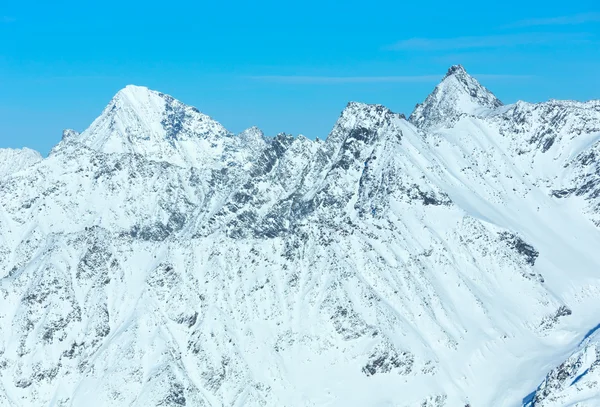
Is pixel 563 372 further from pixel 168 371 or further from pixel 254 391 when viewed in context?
pixel 168 371

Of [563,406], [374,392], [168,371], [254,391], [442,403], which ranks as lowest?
[563,406]

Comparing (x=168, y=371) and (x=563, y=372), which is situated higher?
(x=168, y=371)

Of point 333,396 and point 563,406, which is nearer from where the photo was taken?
point 563,406

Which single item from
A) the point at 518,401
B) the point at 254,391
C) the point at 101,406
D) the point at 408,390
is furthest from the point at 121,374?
the point at 518,401

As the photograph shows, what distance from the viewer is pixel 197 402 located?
194 metres

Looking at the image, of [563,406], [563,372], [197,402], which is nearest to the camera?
[563,406]

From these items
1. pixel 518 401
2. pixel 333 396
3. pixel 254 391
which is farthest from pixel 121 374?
pixel 518 401

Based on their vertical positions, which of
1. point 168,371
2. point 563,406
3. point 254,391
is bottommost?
point 563,406

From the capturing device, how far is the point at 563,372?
178250mm

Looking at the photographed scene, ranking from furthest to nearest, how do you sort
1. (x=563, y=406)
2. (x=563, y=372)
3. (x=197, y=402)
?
1. (x=197, y=402)
2. (x=563, y=372)
3. (x=563, y=406)

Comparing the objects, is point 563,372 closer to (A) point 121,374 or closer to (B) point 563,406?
(B) point 563,406

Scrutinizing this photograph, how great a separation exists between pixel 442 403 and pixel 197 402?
202 ft

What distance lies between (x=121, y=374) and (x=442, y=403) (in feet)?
268

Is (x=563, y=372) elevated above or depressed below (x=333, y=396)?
below
